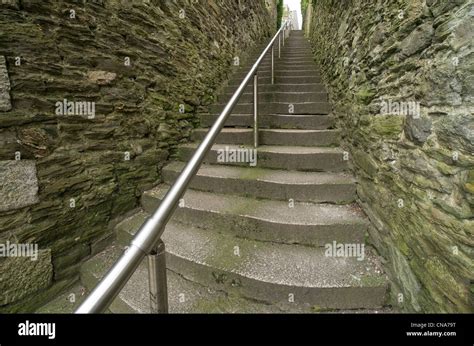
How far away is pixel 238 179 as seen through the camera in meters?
2.00

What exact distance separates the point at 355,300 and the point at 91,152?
2.08m

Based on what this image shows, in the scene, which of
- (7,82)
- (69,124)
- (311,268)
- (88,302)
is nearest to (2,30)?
(7,82)

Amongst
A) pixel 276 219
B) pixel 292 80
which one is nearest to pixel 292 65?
pixel 292 80

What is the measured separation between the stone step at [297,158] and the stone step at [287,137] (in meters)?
0.10

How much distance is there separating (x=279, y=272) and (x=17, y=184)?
1.69 metres

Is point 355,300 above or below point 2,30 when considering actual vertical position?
below

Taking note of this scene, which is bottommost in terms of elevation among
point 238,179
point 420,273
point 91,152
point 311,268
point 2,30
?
point 311,268

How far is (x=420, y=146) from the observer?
1.09 meters

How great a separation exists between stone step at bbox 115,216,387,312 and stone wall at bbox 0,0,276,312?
0.74 metres
